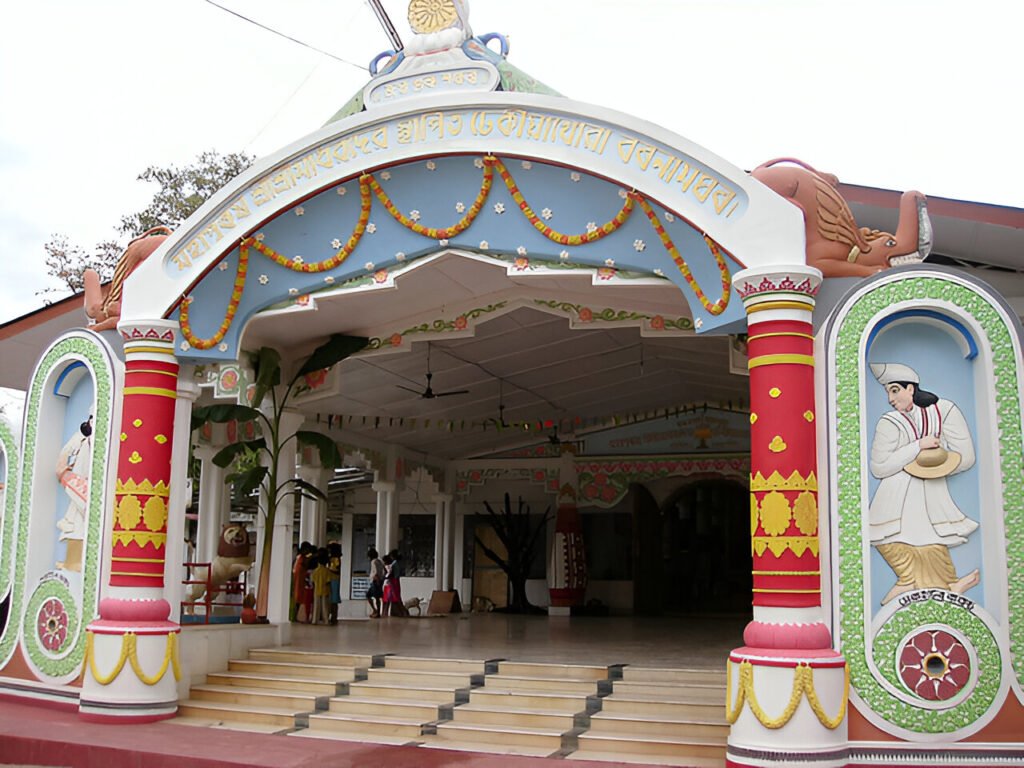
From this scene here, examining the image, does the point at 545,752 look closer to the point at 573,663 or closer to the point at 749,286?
the point at 573,663

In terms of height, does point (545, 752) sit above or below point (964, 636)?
below

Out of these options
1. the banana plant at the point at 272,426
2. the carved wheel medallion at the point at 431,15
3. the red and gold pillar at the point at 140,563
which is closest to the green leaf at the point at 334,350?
the banana plant at the point at 272,426

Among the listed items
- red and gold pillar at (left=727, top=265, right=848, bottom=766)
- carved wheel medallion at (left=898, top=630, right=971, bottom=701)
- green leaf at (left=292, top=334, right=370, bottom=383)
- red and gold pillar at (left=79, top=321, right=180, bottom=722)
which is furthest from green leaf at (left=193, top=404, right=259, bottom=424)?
carved wheel medallion at (left=898, top=630, right=971, bottom=701)

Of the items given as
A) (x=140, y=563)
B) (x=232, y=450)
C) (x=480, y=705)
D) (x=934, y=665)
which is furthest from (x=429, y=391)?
(x=934, y=665)

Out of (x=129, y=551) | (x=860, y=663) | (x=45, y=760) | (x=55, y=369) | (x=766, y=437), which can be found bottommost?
(x=45, y=760)

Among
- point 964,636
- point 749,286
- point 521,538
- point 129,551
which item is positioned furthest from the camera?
point 521,538

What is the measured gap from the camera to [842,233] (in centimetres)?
602

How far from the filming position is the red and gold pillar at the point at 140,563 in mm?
6965

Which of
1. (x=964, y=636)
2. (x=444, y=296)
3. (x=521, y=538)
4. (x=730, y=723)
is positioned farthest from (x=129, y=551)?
(x=521, y=538)

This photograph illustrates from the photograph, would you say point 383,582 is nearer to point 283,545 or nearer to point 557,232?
point 283,545

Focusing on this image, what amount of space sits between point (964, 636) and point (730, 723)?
134 cm

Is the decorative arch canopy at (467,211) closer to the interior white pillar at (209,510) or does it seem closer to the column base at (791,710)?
the column base at (791,710)

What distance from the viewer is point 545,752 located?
239 inches

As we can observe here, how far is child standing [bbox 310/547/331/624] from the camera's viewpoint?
1206 centimetres
